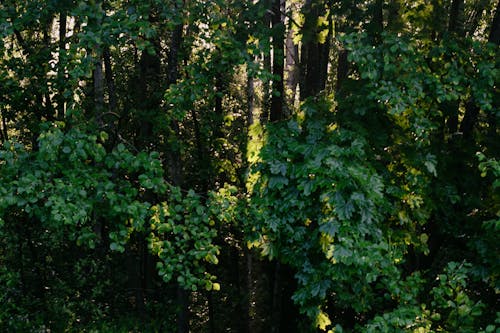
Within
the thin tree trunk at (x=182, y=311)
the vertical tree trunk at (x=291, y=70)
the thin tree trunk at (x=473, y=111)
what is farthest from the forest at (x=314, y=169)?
the vertical tree trunk at (x=291, y=70)

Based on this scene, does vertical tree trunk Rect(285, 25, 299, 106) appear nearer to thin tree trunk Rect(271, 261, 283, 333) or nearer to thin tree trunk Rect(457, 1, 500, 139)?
thin tree trunk Rect(271, 261, 283, 333)

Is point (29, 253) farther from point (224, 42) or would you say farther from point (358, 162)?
point (358, 162)

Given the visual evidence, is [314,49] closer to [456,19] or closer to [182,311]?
[456,19]

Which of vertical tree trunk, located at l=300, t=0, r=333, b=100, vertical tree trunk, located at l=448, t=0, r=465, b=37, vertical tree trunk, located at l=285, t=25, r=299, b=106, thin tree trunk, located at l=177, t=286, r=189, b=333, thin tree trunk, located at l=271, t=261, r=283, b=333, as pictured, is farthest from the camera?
vertical tree trunk, located at l=285, t=25, r=299, b=106

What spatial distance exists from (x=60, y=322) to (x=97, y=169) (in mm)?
4017

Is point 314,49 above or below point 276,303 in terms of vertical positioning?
above

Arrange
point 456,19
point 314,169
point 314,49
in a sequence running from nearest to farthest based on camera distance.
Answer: point 314,169
point 456,19
point 314,49

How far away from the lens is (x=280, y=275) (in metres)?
9.22

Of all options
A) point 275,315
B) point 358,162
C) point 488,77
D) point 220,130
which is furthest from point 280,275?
point 488,77

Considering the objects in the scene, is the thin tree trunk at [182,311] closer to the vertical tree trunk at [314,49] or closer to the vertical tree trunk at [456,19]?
the vertical tree trunk at [314,49]

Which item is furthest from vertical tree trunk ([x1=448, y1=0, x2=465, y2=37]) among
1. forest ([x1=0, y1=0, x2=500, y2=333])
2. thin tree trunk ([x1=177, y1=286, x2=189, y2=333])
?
thin tree trunk ([x1=177, y1=286, x2=189, y2=333])

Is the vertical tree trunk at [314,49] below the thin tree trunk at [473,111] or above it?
above

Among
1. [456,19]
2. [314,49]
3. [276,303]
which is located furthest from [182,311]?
Answer: [456,19]

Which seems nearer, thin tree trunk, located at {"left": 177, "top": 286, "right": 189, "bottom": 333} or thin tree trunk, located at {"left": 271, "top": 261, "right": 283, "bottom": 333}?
thin tree trunk, located at {"left": 271, "top": 261, "right": 283, "bottom": 333}
